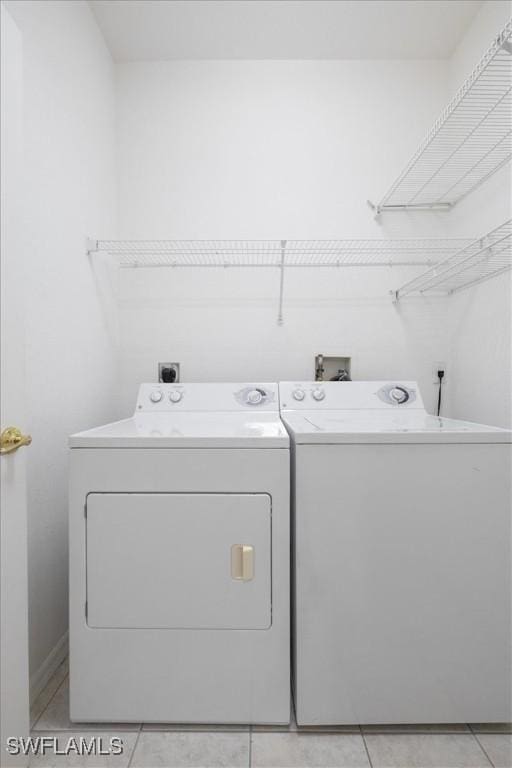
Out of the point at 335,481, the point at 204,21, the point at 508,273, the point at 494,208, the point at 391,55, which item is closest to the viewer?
the point at 335,481

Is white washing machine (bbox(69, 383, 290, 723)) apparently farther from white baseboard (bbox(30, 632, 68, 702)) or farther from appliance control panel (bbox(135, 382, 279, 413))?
appliance control panel (bbox(135, 382, 279, 413))

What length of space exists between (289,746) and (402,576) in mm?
609

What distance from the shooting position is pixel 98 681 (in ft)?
4.30

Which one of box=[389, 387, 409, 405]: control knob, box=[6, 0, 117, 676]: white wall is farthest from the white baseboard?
box=[389, 387, 409, 405]: control knob

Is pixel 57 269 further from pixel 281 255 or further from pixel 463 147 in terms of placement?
pixel 463 147

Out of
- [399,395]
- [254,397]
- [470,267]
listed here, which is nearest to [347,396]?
[399,395]

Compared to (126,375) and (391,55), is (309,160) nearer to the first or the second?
(391,55)

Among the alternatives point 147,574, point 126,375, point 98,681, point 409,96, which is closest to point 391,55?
point 409,96

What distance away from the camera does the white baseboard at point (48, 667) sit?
1466 mm

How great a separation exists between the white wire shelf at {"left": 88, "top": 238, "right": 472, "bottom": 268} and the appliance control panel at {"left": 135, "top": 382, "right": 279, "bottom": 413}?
0.74 metres

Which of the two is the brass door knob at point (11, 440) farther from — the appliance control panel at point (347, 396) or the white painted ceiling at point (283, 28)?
the white painted ceiling at point (283, 28)

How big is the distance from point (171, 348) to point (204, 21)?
1.66 meters

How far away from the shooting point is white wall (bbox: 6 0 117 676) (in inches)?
59.9

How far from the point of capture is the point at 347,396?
2.06m
